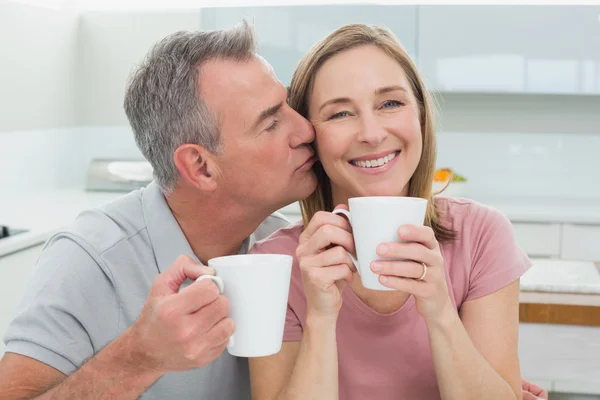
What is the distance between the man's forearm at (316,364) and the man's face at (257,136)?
36 cm

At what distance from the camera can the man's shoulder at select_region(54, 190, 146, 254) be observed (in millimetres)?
1398

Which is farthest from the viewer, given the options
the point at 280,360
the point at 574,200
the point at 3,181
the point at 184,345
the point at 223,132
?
the point at 574,200

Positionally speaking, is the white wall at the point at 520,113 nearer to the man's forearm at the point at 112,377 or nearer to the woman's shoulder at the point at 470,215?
the woman's shoulder at the point at 470,215

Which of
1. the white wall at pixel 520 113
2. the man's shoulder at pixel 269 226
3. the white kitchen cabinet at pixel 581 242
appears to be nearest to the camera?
the man's shoulder at pixel 269 226

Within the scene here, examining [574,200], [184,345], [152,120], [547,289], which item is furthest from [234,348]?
[574,200]

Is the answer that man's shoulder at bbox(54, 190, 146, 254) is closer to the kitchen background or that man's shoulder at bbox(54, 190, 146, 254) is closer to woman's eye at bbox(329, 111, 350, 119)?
woman's eye at bbox(329, 111, 350, 119)

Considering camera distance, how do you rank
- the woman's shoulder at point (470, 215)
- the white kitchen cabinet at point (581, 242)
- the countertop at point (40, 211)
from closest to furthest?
the woman's shoulder at point (470, 215)
the countertop at point (40, 211)
the white kitchen cabinet at point (581, 242)

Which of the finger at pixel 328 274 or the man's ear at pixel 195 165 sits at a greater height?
the man's ear at pixel 195 165

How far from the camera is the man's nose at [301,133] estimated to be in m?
1.45

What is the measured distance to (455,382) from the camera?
119 cm

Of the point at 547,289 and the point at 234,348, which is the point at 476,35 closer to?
the point at 547,289

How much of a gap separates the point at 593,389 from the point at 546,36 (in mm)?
2507

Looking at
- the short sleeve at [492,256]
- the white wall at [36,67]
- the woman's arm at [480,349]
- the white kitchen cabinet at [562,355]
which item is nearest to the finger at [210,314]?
the woman's arm at [480,349]

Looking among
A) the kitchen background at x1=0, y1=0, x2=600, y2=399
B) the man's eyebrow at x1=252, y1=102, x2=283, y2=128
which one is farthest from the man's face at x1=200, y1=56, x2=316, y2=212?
the kitchen background at x1=0, y1=0, x2=600, y2=399
